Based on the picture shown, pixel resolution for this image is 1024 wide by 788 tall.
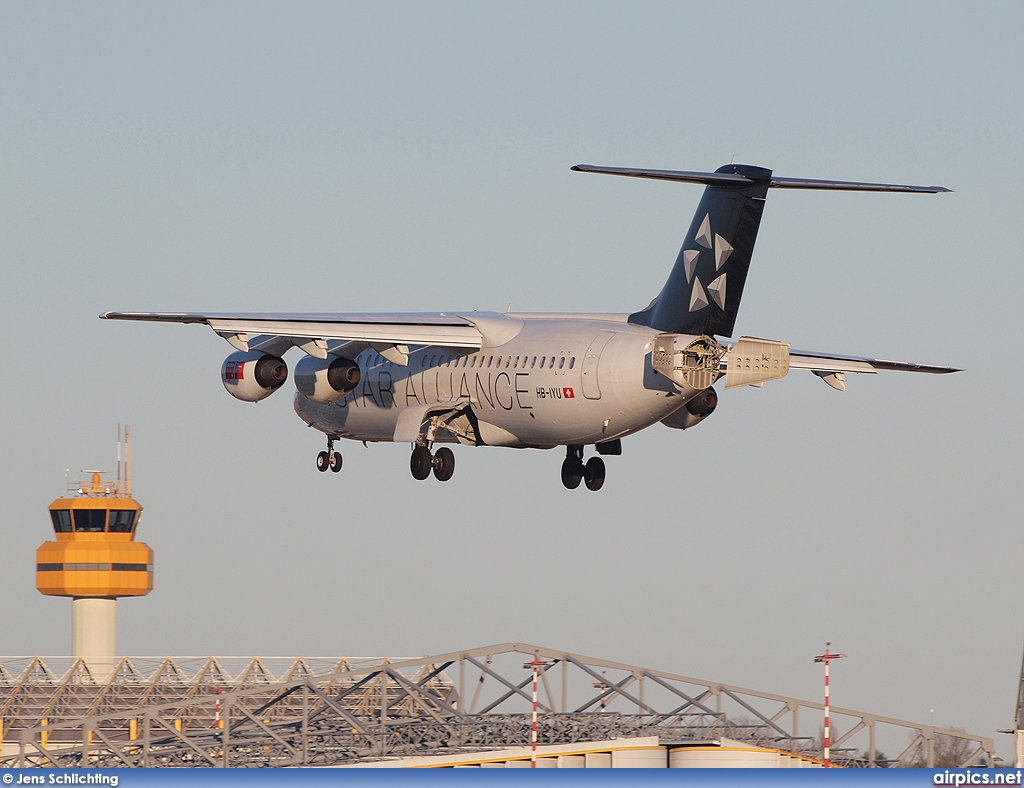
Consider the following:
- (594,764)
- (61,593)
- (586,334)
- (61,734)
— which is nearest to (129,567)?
(61,593)

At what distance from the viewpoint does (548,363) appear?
42844mm

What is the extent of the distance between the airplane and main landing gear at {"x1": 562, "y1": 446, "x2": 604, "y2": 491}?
0.03 metres

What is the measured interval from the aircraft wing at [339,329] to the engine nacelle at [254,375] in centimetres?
71

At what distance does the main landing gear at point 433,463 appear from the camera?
152ft

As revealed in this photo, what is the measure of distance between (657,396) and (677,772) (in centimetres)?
743

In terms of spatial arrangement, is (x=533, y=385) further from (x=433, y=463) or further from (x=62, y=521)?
(x=62, y=521)

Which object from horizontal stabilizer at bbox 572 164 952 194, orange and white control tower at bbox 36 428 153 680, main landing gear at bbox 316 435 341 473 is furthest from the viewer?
orange and white control tower at bbox 36 428 153 680

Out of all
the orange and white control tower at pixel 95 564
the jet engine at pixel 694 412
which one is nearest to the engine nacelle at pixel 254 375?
the jet engine at pixel 694 412

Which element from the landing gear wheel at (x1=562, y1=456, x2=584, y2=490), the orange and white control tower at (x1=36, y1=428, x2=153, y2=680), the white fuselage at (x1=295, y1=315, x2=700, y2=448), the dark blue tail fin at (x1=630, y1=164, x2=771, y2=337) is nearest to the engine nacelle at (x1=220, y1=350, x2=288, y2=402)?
the white fuselage at (x1=295, y1=315, x2=700, y2=448)

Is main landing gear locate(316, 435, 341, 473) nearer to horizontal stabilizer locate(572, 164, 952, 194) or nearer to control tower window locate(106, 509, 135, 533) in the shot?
horizontal stabilizer locate(572, 164, 952, 194)

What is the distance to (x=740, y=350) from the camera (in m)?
40.5

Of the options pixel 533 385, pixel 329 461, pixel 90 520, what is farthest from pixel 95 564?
pixel 533 385

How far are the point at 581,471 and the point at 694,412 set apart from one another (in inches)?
183

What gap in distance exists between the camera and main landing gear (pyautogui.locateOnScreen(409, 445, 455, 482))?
46.3m
